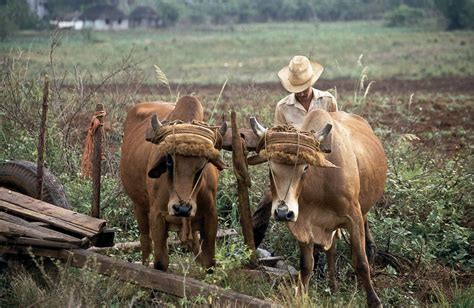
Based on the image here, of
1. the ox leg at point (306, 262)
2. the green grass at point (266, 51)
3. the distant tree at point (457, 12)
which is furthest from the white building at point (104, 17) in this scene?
the ox leg at point (306, 262)

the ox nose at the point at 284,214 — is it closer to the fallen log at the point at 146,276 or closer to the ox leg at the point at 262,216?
the fallen log at the point at 146,276

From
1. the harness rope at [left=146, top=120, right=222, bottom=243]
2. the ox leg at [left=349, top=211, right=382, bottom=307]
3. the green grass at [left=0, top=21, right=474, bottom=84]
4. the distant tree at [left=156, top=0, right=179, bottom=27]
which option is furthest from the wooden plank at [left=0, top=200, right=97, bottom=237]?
Answer: the distant tree at [left=156, top=0, right=179, bottom=27]

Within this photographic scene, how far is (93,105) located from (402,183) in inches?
182

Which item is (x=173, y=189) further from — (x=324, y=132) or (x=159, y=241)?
(x=324, y=132)

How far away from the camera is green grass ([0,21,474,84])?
31031mm

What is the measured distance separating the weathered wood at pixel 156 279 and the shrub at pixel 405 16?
52136 mm

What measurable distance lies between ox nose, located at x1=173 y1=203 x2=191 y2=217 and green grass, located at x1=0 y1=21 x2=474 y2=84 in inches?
721

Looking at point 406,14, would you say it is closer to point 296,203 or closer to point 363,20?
point 363,20

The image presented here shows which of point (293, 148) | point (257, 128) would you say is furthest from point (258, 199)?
point (293, 148)

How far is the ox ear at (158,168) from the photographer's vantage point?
6.30 meters

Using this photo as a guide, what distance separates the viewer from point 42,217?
651cm

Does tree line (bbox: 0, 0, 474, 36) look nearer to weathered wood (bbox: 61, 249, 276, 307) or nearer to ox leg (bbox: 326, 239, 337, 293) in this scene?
ox leg (bbox: 326, 239, 337, 293)

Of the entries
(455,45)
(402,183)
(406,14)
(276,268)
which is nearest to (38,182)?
(276,268)

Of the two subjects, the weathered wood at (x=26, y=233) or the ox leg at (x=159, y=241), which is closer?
the weathered wood at (x=26, y=233)
